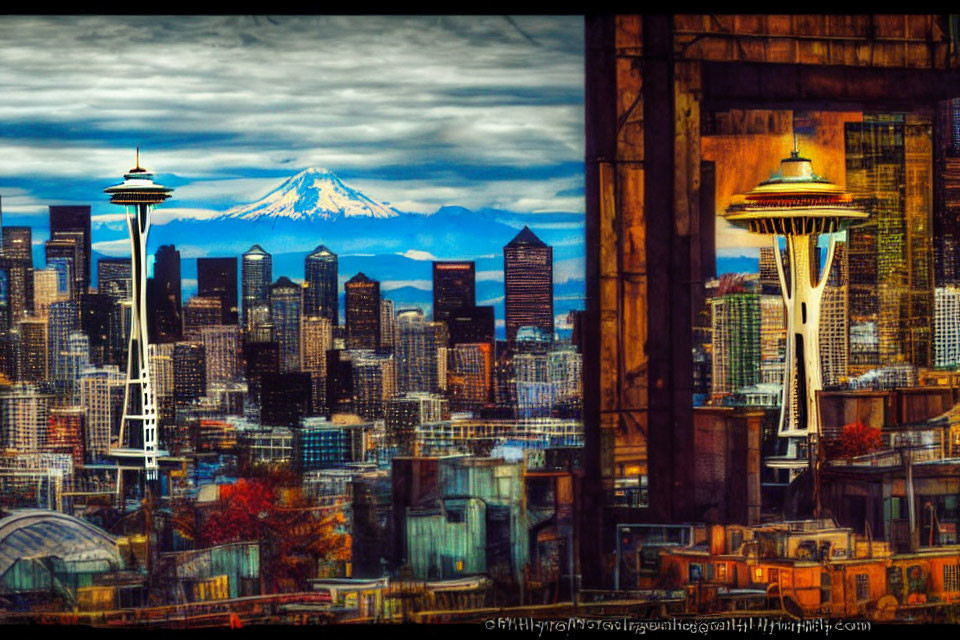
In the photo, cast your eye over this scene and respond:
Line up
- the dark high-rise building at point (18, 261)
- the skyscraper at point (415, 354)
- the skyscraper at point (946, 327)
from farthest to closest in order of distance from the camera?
the skyscraper at point (946, 327) → the skyscraper at point (415, 354) → the dark high-rise building at point (18, 261)

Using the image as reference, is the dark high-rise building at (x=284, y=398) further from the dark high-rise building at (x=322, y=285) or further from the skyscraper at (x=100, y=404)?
the skyscraper at (x=100, y=404)

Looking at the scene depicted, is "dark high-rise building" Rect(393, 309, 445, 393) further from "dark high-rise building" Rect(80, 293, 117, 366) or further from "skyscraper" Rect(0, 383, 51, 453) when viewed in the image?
"skyscraper" Rect(0, 383, 51, 453)

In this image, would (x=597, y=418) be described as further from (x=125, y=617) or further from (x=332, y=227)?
(x=125, y=617)

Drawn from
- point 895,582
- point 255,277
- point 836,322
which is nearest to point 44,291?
point 255,277

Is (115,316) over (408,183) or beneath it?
beneath

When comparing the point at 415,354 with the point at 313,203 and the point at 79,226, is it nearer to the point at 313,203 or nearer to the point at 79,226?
the point at 313,203

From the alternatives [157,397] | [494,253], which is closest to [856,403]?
[494,253]

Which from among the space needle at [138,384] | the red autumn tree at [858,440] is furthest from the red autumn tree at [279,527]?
the red autumn tree at [858,440]
